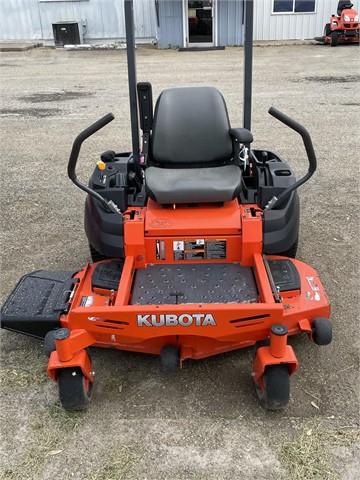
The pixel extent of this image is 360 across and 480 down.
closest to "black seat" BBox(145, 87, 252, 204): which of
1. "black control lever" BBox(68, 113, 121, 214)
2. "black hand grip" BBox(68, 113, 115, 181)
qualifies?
"black control lever" BBox(68, 113, 121, 214)

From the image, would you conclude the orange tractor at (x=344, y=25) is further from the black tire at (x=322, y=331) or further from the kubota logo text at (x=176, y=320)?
the kubota logo text at (x=176, y=320)

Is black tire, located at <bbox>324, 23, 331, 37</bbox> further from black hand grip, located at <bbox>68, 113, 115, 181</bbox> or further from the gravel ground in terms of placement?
black hand grip, located at <bbox>68, 113, 115, 181</bbox>

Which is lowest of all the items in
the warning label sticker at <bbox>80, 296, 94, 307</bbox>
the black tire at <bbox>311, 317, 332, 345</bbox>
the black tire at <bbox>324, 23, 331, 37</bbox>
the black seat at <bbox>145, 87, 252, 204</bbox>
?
the black tire at <bbox>311, 317, 332, 345</bbox>

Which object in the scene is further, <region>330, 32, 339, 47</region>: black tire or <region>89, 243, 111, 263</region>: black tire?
<region>330, 32, 339, 47</region>: black tire

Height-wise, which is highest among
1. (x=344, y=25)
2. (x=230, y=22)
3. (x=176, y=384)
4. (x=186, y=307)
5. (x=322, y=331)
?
(x=230, y=22)

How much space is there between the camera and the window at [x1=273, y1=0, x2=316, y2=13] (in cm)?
1591

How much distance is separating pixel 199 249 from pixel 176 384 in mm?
749

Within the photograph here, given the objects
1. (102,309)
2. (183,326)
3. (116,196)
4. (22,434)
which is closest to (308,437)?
(183,326)

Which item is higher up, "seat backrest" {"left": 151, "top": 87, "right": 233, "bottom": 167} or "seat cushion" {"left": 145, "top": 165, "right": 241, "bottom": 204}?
"seat backrest" {"left": 151, "top": 87, "right": 233, "bottom": 167}

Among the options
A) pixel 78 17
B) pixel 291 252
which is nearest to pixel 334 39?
pixel 78 17

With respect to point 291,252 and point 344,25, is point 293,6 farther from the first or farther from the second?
point 291,252

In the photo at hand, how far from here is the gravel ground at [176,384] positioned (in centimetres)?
212

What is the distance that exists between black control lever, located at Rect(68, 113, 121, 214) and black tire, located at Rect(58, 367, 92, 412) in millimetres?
996

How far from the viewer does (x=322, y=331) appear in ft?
7.89
